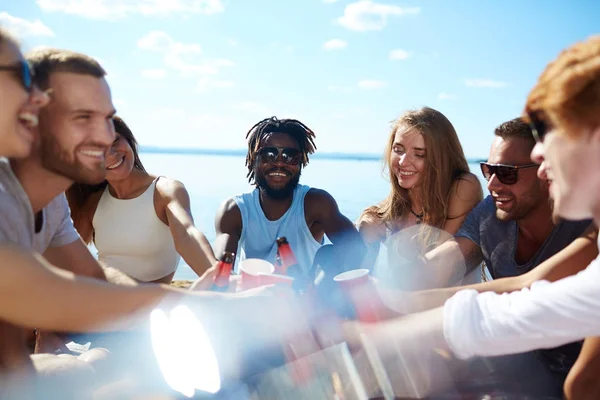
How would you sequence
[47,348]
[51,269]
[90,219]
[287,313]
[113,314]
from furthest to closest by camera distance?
[90,219] < [47,348] < [287,313] < [113,314] < [51,269]

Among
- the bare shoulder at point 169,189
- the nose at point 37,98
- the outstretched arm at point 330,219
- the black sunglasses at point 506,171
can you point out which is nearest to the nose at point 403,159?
the outstretched arm at point 330,219

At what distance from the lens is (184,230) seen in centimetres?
361

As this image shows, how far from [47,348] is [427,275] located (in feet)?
7.89

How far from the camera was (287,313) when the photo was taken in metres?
2.21

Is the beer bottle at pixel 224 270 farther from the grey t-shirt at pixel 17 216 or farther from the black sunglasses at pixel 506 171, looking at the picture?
the black sunglasses at pixel 506 171

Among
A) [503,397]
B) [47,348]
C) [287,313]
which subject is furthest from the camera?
[47,348]

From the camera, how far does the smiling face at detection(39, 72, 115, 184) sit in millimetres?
2113

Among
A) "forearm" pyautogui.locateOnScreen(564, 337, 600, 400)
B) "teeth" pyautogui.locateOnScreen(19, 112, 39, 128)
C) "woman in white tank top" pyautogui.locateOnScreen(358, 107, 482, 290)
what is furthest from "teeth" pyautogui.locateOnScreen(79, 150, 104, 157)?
"woman in white tank top" pyautogui.locateOnScreen(358, 107, 482, 290)

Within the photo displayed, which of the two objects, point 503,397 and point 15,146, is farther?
point 503,397

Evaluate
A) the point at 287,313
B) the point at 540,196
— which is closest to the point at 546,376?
the point at 540,196

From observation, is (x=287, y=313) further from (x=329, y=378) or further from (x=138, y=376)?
(x=138, y=376)

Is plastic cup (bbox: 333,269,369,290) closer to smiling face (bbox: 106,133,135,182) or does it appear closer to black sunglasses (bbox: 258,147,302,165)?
black sunglasses (bbox: 258,147,302,165)

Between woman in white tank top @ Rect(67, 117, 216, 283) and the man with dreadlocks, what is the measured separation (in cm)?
43

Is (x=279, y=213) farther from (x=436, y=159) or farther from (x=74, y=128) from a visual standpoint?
(x=74, y=128)
